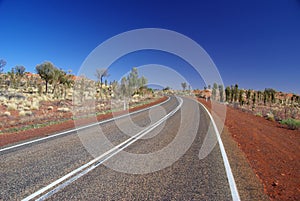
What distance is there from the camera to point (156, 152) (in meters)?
5.01

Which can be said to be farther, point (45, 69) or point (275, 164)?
point (45, 69)

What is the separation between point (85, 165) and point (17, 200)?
1440mm

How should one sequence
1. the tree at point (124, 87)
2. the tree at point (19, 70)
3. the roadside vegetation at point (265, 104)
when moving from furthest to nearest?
the tree at point (19, 70) → the tree at point (124, 87) → the roadside vegetation at point (265, 104)

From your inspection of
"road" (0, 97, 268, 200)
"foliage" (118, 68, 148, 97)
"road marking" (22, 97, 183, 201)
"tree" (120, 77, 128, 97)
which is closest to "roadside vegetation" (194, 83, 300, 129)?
"road" (0, 97, 268, 200)

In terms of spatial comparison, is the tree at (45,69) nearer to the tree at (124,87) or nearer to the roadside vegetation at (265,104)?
the tree at (124,87)

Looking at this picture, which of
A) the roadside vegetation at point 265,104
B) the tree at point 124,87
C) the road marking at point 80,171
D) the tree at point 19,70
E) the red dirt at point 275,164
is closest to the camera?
the road marking at point 80,171

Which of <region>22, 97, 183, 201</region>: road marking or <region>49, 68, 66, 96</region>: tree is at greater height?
<region>49, 68, 66, 96</region>: tree

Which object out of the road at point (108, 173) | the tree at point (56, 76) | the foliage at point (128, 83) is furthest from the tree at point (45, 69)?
the road at point (108, 173)

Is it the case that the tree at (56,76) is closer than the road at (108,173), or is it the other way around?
the road at (108,173)

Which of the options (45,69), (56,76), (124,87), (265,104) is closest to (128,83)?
(124,87)

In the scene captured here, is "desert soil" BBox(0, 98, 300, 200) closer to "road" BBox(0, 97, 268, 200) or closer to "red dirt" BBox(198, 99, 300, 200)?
"red dirt" BBox(198, 99, 300, 200)

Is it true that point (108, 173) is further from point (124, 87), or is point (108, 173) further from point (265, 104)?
point (265, 104)

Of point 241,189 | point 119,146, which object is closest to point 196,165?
point 241,189

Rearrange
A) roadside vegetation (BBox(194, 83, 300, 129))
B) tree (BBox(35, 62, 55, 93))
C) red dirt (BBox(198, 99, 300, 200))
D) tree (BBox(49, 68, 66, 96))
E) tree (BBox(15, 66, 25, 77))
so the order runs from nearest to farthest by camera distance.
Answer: red dirt (BBox(198, 99, 300, 200))
roadside vegetation (BBox(194, 83, 300, 129))
tree (BBox(35, 62, 55, 93))
tree (BBox(49, 68, 66, 96))
tree (BBox(15, 66, 25, 77))
